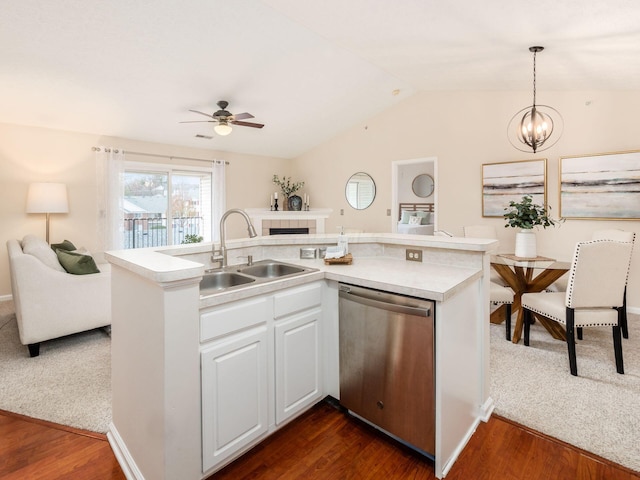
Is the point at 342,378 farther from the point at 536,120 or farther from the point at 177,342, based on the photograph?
the point at 536,120

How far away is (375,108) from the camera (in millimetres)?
5879

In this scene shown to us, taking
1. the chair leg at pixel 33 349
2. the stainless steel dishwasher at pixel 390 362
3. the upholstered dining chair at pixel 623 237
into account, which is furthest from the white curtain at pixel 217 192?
the upholstered dining chair at pixel 623 237

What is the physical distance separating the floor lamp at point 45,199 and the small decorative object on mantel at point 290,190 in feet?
12.3

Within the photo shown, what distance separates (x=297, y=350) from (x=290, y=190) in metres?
5.62

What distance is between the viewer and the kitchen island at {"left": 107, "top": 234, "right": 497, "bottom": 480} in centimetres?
136

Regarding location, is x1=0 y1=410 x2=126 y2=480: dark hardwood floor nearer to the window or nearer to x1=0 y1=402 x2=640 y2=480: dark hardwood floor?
x1=0 y1=402 x2=640 y2=480: dark hardwood floor

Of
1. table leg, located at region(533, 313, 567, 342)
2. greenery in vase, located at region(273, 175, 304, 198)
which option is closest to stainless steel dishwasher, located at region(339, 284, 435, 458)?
table leg, located at region(533, 313, 567, 342)

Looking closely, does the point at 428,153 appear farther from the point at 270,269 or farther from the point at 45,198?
the point at 45,198

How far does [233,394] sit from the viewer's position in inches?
62.7

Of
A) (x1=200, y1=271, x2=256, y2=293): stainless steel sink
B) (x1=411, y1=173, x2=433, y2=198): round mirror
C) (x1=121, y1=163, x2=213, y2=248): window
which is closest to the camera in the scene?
(x1=200, y1=271, x2=256, y2=293): stainless steel sink

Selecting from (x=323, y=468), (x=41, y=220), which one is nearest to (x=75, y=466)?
(x=323, y=468)

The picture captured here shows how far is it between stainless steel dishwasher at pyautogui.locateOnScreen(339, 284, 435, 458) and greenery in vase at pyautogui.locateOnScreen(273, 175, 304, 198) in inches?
216

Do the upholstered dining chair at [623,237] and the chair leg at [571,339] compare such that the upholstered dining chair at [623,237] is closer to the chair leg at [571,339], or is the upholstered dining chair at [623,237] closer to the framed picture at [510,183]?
the framed picture at [510,183]

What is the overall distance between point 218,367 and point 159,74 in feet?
11.8
